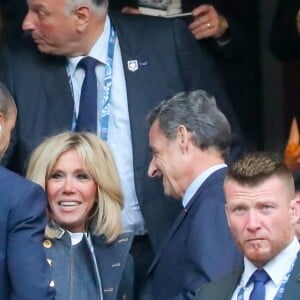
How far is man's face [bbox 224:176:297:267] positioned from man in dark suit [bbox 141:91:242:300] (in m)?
0.74

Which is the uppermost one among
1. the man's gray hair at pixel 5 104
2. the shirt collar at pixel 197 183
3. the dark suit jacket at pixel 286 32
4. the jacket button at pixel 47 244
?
the dark suit jacket at pixel 286 32

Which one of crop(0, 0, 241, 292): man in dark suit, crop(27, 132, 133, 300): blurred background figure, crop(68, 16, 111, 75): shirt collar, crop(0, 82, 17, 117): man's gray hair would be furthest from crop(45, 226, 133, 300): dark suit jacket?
crop(68, 16, 111, 75): shirt collar

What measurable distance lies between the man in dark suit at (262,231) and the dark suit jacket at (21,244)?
29.5 inches

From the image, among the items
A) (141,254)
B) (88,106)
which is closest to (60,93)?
(88,106)

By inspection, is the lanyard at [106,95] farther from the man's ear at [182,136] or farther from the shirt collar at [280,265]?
the shirt collar at [280,265]

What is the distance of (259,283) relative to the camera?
566 centimetres

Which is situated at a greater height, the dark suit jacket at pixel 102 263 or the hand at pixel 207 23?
the hand at pixel 207 23

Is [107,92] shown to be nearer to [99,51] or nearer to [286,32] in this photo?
[99,51]

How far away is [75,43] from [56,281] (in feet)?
4.16

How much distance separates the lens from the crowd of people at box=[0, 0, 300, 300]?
582 centimetres

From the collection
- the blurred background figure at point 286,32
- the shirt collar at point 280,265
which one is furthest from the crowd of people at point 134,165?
the blurred background figure at point 286,32

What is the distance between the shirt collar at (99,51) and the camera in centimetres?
760

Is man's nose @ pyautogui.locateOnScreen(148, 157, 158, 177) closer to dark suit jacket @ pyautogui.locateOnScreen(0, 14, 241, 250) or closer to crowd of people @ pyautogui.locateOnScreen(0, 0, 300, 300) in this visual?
crowd of people @ pyautogui.locateOnScreen(0, 0, 300, 300)

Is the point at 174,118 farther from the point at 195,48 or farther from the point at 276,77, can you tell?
the point at 276,77
